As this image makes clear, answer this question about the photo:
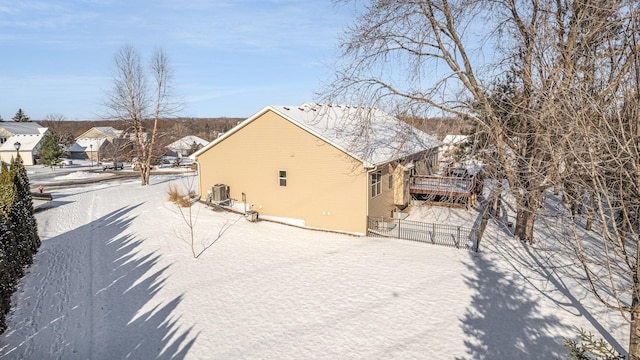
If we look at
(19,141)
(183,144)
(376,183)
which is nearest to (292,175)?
(376,183)

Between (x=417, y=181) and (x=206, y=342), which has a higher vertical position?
(x=417, y=181)

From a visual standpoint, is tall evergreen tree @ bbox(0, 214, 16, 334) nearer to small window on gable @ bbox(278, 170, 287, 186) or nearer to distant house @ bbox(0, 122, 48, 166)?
small window on gable @ bbox(278, 170, 287, 186)

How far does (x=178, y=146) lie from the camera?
6900cm

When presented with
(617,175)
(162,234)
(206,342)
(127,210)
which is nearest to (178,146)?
(127,210)

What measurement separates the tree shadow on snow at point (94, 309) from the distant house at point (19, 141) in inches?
1964

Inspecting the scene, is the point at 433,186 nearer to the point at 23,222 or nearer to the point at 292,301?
the point at 292,301

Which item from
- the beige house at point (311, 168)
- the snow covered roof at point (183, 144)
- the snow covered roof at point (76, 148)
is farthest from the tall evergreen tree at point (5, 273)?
the snow covered roof at point (76, 148)

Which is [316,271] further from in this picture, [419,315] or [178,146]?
[178,146]

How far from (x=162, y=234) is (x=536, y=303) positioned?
49.7 ft

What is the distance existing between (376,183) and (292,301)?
876cm

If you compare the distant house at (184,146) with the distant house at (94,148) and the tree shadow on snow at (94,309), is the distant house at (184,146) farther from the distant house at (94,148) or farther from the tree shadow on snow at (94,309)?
the tree shadow on snow at (94,309)

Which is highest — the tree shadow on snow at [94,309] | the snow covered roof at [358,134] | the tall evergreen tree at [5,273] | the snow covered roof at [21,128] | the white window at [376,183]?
the snow covered roof at [21,128]

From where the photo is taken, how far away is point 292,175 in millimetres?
18328

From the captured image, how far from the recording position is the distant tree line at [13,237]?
33.7 ft
